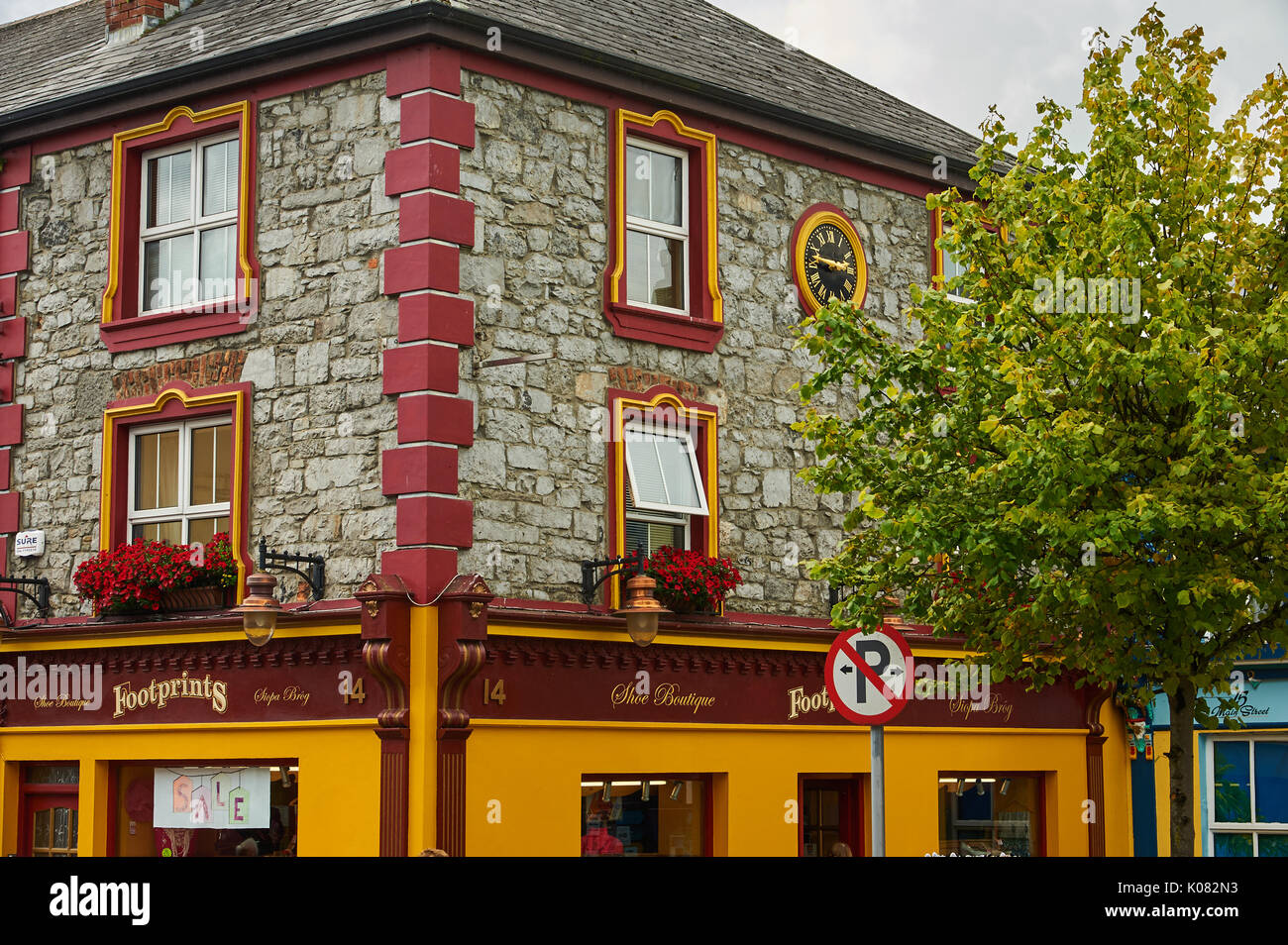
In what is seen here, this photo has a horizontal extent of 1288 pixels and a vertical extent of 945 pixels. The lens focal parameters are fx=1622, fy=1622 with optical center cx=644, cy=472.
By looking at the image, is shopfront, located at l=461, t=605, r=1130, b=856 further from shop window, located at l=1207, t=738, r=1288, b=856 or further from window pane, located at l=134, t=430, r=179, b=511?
window pane, located at l=134, t=430, r=179, b=511

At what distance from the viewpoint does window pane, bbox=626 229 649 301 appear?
16062 millimetres

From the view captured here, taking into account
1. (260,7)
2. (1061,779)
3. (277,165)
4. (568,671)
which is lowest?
(1061,779)

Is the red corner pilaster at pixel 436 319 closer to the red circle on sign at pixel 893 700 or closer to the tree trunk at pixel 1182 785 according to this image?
the red circle on sign at pixel 893 700

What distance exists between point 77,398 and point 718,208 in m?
Result: 6.81

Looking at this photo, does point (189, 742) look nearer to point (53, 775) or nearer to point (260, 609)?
point (260, 609)

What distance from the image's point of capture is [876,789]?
1024 cm

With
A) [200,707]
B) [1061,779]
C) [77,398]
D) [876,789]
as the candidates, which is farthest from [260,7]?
[1061,779]

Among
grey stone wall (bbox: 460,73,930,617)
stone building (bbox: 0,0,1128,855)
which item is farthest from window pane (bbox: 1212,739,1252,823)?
grey stone wall (bbox: 460,73,930,617)

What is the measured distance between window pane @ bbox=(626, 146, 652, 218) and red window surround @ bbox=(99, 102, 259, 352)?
3.65 metres

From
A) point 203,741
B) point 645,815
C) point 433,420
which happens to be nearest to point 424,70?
point 433,420

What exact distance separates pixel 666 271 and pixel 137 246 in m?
5.34

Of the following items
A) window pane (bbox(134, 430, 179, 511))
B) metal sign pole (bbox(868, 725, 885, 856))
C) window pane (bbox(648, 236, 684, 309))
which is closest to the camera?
metal sign pole (bbox(868, 725, 885, 856))
